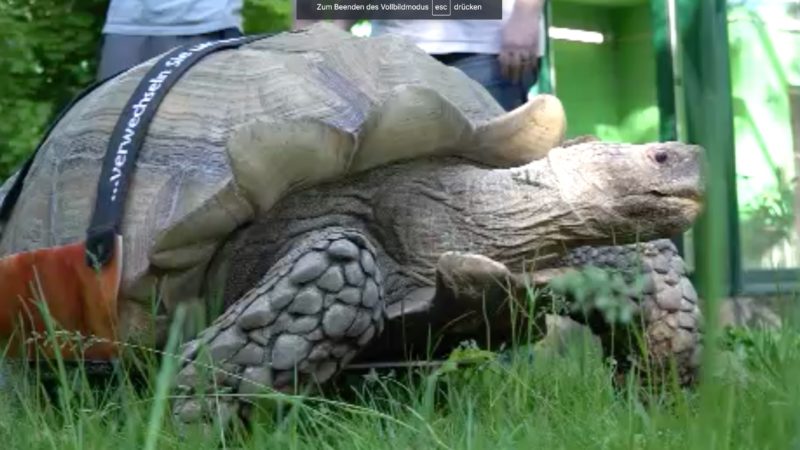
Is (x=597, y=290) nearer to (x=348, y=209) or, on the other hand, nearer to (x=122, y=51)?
(x=348, y=209)

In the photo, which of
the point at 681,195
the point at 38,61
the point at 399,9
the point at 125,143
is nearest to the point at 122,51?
the point at 399,9

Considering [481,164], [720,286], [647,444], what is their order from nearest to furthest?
[720,286] → [647,444] → [481,164]

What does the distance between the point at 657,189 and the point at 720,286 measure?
1.92 metres

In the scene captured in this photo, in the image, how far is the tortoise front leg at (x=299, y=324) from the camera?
7.70ft

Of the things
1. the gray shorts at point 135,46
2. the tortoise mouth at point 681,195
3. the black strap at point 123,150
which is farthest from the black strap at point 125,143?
the tortoise mouth at point 681,195

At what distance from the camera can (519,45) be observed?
3.89m

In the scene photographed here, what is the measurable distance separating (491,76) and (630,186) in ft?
4.59

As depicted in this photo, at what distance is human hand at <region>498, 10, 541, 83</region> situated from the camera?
153 inches

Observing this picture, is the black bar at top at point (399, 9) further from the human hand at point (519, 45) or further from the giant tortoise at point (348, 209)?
the giant tortoise at point (348, 209)

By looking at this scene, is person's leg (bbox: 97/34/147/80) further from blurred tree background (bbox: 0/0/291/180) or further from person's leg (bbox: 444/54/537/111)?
blurred tree background (bbox: 0/0/291/180)

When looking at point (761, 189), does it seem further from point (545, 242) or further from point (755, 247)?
point (545, 242)

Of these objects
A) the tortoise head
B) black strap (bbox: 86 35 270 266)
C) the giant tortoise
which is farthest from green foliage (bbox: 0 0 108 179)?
the tortoise head

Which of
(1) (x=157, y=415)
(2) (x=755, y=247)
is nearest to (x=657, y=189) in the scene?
(1) (x=157, y=415)

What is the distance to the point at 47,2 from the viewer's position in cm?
561
